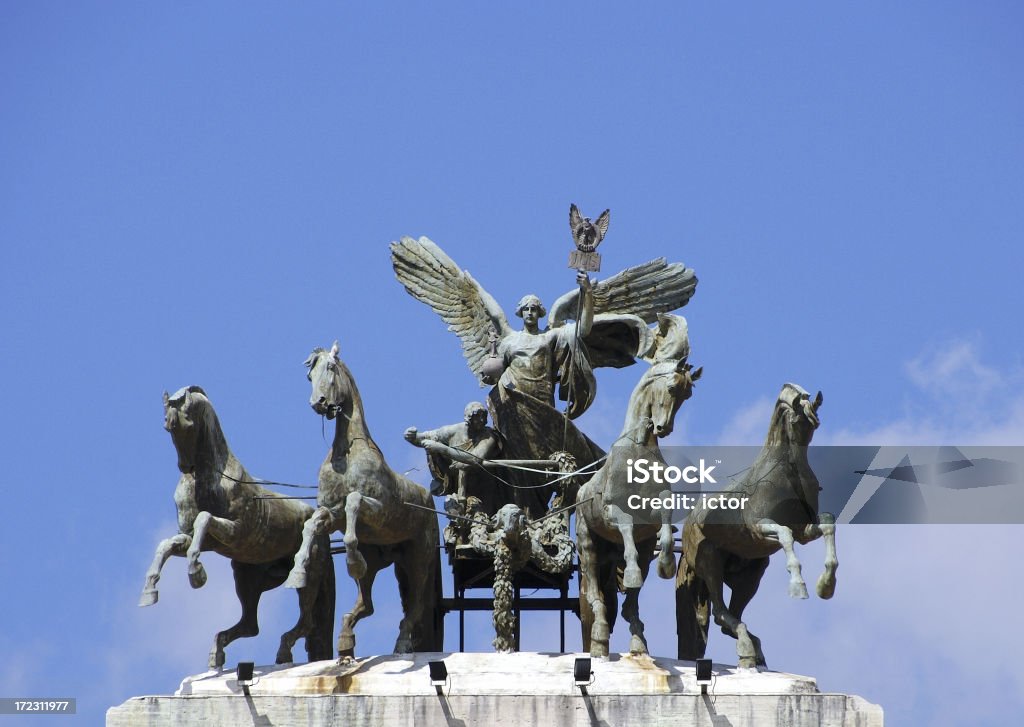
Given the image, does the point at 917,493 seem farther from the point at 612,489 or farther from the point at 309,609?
the point at 309,609

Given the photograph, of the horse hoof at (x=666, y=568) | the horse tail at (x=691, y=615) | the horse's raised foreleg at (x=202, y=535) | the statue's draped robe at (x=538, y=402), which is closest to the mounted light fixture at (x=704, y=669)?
the horse hoof at (x=666, y=568)

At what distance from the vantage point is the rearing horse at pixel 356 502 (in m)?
51.1

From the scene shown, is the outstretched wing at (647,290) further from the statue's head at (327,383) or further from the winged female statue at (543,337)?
the statue's head at (327,383)

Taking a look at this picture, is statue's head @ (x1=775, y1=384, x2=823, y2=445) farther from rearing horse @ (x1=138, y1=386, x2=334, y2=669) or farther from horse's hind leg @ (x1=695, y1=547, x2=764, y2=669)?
rearing horse @ (x1=138, y1=386, x2=334, y2=669)

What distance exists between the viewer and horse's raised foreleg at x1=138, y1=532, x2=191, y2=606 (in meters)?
50.2

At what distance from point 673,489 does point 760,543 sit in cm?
154

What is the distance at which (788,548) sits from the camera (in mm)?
49656

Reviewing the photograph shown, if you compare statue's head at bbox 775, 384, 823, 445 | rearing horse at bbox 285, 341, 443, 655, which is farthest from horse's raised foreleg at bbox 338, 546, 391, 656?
statue's head at bbox 775, 384, 823, 445

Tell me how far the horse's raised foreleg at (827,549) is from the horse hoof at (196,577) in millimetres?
8770

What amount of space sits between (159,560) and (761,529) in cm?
871

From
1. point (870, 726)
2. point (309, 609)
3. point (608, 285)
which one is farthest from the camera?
point (608, 285)

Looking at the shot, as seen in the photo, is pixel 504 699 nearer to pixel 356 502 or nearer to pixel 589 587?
pixel 589 587

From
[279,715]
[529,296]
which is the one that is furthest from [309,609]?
[529,296]

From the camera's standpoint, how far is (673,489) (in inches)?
2015
